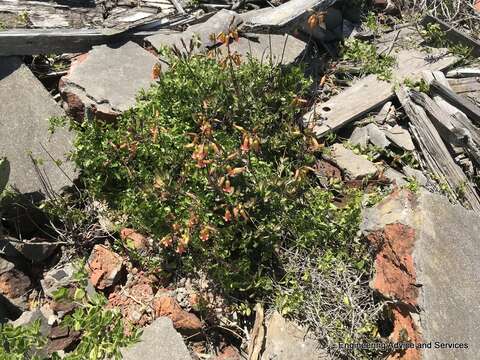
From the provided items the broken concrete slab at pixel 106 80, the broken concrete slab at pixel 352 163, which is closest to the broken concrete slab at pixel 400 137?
the broken concrete slab at pixel 352 163

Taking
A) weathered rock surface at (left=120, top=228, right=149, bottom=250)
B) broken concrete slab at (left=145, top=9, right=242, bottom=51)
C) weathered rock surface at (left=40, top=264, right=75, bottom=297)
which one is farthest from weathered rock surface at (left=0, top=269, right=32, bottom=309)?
broken concrete slab at (left=145, top=9, right=242, bottom=51)

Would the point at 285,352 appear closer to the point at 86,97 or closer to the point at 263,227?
the point at 263,227

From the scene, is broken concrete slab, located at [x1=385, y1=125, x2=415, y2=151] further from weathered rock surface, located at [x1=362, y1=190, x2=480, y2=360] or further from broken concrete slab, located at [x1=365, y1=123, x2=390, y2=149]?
weathered rock surface, located at [x1=362, y1=190, x2=480, y2=360]

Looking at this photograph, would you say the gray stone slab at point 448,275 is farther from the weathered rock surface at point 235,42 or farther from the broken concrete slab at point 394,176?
the weathered rock surface at point 235,42

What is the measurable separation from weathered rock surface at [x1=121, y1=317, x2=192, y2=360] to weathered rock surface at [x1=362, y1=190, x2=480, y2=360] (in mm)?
1550

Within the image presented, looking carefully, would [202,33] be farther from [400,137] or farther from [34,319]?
[34,319]

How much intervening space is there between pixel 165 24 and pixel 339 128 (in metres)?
2.37

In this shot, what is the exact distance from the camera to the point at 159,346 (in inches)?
132

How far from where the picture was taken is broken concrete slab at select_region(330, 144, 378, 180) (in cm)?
Result: 477

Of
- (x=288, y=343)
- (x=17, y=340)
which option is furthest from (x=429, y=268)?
(x=17, y=340)

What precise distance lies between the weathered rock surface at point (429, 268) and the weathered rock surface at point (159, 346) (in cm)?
155

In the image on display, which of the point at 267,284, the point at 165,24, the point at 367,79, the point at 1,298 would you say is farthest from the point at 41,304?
the point at 367,79

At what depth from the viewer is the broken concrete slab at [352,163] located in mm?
4766

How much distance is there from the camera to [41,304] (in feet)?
12.9
